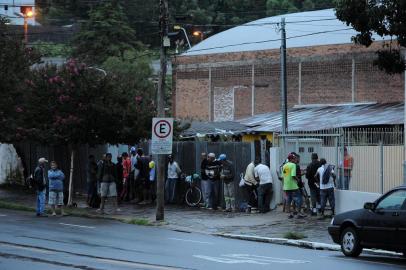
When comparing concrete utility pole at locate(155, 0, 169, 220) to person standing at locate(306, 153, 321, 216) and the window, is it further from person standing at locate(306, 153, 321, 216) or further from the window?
the window

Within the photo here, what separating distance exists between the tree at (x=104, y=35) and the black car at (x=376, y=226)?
186 ft

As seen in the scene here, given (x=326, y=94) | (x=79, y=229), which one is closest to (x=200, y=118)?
(x=326, y=94)

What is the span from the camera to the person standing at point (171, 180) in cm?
2820

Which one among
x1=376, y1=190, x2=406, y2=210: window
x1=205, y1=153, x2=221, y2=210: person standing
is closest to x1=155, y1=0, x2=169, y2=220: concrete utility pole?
x1=205, y1=153, x2=221, y2=210: person standing

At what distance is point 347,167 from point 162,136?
567 centimetres

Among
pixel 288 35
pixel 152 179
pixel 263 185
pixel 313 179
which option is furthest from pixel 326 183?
pixel 288 35

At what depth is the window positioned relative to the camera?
15.3m

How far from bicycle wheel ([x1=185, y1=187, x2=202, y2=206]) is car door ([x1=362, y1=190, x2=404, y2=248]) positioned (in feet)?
40.0

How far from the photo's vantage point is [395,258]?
16375mm

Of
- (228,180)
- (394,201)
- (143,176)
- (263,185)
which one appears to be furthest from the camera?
(143,176)

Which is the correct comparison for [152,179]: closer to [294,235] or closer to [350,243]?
[294,235]

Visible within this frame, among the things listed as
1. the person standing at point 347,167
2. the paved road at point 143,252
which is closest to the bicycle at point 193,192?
the person standing at point 347,167

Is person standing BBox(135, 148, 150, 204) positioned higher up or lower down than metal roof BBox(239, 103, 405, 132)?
lower down

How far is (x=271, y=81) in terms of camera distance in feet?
157
